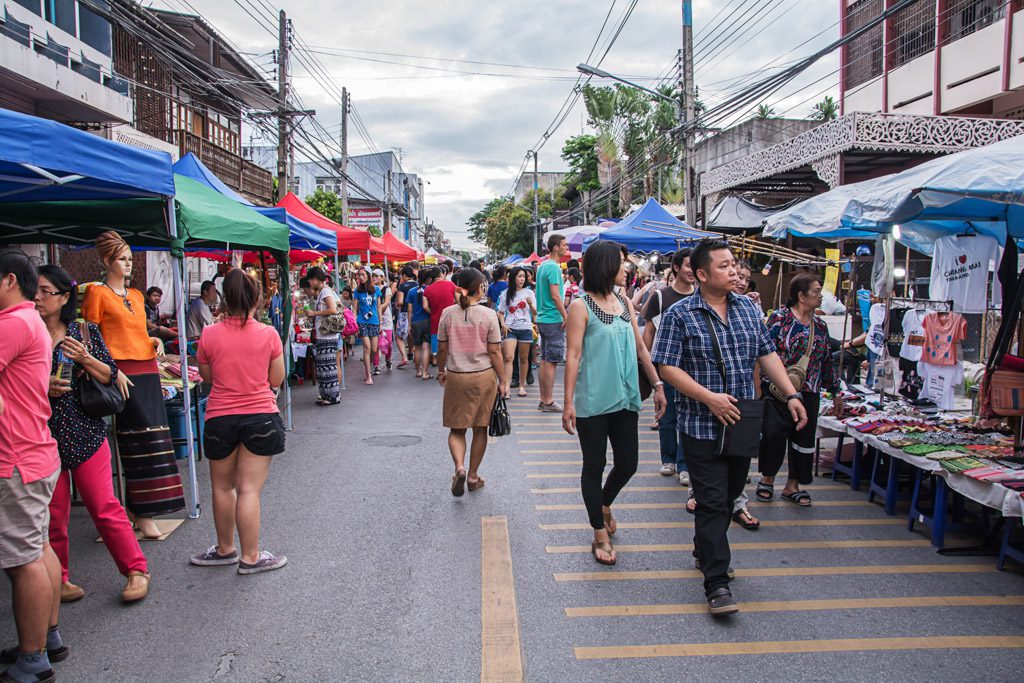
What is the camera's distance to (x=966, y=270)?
687 centimetres

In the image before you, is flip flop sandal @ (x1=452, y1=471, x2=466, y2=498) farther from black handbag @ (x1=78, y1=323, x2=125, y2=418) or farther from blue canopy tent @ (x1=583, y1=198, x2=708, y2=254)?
blue canopy tent @ (x1=583, y1=198, x2=708, y2=254)

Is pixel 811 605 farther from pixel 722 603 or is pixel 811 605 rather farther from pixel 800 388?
pixel 800 388

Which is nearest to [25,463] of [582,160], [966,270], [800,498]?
[800,498]

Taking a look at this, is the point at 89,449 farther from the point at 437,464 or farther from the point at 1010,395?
the point at 1010,395

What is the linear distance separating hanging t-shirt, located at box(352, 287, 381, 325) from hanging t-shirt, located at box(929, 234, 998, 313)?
27.0ft

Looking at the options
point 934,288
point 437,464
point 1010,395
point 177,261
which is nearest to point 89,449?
point 177,261

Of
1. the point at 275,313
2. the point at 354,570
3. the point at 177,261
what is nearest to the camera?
the point at 354,570

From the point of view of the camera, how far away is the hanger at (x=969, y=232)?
22.5ft

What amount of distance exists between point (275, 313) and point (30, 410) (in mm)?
8287

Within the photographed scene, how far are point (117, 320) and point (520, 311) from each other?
6438 mm

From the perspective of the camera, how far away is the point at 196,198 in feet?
20.0

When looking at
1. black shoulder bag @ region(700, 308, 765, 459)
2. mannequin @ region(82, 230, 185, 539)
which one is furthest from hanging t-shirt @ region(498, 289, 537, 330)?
black shoulder bag @ region(700, 308, 765, 459)

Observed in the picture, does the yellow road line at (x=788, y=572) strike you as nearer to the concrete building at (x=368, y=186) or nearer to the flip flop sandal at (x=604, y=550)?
the flip flop sandal at (x=604, y=550)

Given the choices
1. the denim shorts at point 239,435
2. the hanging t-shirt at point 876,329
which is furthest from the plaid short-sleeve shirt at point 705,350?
the hanging t-shirt at point 876,329
